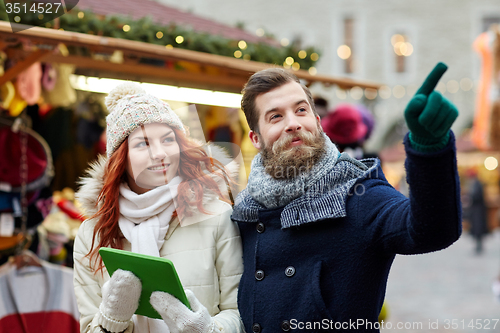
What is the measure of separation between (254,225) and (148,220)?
1.38ft

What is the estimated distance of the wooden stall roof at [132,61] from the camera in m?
3.02

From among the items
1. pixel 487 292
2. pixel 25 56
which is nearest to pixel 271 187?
pixel 25 56

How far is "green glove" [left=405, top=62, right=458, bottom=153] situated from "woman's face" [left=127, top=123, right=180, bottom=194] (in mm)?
998

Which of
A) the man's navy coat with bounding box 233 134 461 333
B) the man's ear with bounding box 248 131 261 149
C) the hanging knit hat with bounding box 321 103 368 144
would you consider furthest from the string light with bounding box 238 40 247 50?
the man's navy coat with bounding box 233 134 461 333

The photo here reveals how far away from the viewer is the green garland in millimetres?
3484

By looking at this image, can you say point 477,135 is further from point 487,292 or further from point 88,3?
point 88,3

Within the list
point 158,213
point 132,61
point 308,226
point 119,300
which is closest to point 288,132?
point 308,226

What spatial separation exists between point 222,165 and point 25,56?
2104 millimetres


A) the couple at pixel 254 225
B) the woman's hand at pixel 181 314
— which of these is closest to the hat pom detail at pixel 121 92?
the couple at pixel 254 225

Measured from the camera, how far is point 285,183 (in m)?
1.89

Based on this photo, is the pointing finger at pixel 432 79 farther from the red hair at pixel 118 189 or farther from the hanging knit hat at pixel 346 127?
→ the hanging knit hat at pixel 346 127

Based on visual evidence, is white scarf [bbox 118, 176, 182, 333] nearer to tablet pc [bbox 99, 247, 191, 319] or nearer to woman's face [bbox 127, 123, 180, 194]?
woman's face [bbox 127, 123, 180, 194]

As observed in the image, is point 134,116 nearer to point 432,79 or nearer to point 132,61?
point 432,79

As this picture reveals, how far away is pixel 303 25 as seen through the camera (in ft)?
64.3
